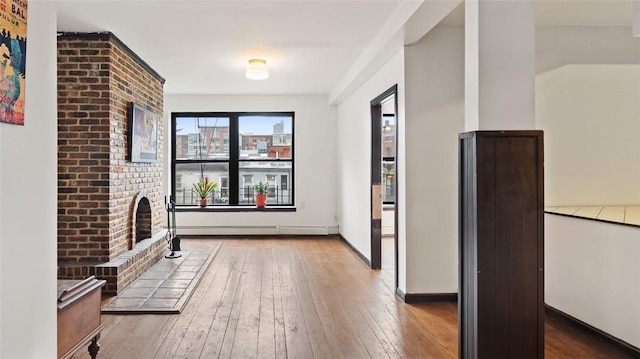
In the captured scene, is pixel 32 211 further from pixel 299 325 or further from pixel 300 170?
pixel 300 170

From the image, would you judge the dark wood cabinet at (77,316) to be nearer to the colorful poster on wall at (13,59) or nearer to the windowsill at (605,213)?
the colorful poster on wall at (13,59)

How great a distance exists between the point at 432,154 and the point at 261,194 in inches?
181

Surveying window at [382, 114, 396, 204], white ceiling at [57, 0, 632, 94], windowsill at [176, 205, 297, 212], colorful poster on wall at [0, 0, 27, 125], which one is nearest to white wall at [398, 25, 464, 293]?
white ceiling at [57, 0, 632, 94]

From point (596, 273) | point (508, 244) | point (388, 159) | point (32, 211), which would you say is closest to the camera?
point (32, 211)

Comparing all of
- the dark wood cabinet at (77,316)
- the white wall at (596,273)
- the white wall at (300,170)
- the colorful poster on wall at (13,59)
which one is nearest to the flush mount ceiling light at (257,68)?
the white wall at (300,170)

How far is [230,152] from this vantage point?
8266 millimetres

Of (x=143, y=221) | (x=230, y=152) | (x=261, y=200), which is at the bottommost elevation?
(x=143, y=221)

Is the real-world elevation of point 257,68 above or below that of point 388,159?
above

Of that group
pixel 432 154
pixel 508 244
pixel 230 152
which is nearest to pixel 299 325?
pixel 508 244

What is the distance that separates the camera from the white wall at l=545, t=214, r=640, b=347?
294cm

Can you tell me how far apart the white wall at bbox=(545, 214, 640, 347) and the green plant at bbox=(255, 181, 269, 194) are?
5392 millimetres

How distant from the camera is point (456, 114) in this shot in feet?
13.6

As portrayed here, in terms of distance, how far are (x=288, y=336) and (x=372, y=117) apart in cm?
320

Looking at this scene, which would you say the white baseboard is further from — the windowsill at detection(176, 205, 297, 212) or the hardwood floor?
the hardwood floor
